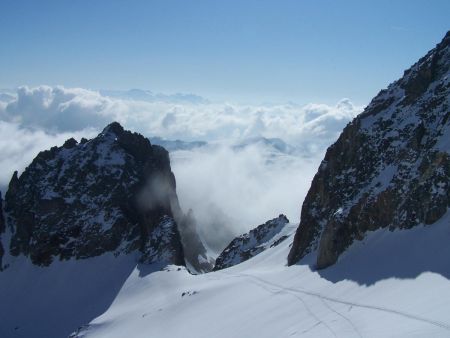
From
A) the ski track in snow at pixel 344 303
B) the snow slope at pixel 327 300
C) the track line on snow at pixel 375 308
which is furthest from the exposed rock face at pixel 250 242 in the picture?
the track line on snow at pixel 375 308

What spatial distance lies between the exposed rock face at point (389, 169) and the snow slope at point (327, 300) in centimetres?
240

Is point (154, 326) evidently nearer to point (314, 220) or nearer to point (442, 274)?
point (314, 220)

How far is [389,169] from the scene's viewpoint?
54.8 meters

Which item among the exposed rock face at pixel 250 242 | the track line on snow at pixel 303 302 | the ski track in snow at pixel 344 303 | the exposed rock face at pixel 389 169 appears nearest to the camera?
the ski track in snow at pixel 344 303

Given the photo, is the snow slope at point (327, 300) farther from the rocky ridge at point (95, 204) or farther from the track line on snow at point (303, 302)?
the rocky ridge at point (95, 204)

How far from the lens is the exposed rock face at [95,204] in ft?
331

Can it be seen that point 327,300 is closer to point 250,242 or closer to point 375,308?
point 375,308

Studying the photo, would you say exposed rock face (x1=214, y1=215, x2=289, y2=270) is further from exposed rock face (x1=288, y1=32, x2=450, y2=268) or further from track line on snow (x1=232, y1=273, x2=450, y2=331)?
track line on snow (x1=232, y1=273, x2=450, y2=331)

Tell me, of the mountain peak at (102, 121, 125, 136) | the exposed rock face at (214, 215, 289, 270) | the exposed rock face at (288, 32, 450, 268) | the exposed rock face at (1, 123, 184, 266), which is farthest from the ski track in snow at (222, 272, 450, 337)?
the mountain peak at (102, 121, 125, 136)

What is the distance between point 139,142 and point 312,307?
8707 centimetres

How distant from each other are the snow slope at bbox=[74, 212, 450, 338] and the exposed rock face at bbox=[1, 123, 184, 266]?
1183 inches

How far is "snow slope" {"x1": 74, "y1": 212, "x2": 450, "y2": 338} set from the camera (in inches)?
1192

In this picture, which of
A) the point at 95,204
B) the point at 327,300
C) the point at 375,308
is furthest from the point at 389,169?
the point at 95,204

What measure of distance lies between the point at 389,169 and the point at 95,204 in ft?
241
